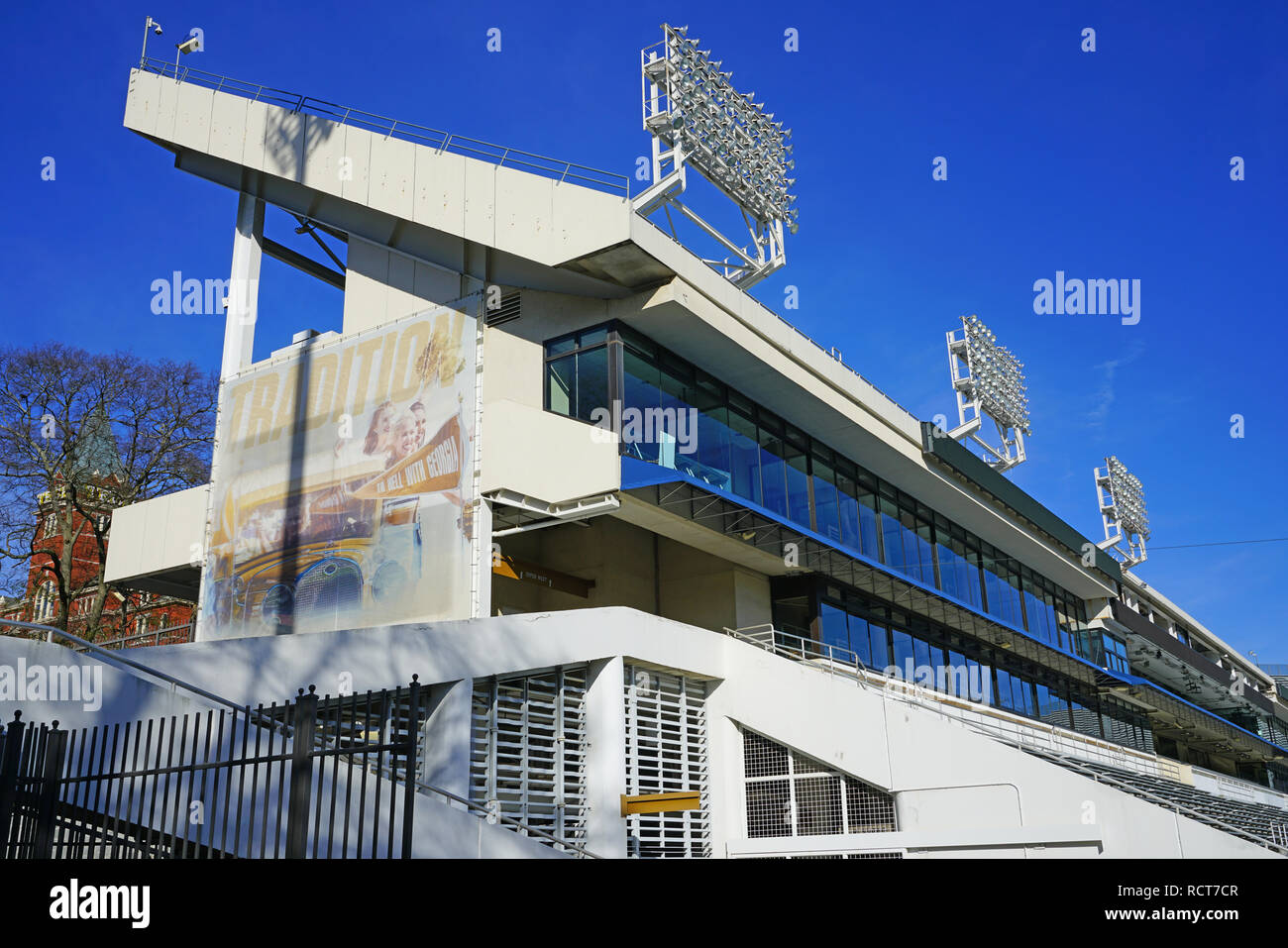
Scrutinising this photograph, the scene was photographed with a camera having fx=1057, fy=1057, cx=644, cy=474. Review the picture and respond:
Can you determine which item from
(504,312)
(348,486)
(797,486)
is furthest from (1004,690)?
(348,486)

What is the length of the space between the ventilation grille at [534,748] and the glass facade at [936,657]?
10786 mm

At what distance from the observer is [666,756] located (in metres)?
20.0

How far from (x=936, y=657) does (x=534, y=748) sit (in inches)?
795

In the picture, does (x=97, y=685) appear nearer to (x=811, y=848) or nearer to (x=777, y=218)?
(x=811, y=848)

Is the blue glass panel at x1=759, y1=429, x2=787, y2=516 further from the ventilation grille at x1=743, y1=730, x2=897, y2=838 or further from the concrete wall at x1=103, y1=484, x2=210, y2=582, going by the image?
the concrete wall at x1=103, y1=484, x2=210, y2=582

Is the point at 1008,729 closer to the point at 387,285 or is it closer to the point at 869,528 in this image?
the point at 869,528

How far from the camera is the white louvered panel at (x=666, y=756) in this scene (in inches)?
740

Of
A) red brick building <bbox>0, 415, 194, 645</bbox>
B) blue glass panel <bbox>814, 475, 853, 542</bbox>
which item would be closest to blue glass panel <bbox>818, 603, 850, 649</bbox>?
blue glass panel <bbox>814, 475, 853, 542</bbox>

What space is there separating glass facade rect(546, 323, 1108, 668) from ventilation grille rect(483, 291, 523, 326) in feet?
3.48

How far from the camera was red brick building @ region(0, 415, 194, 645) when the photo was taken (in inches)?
1235

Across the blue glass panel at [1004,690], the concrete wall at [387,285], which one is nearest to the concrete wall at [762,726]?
the concrete wall at [387,285]

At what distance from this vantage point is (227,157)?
2628cm
